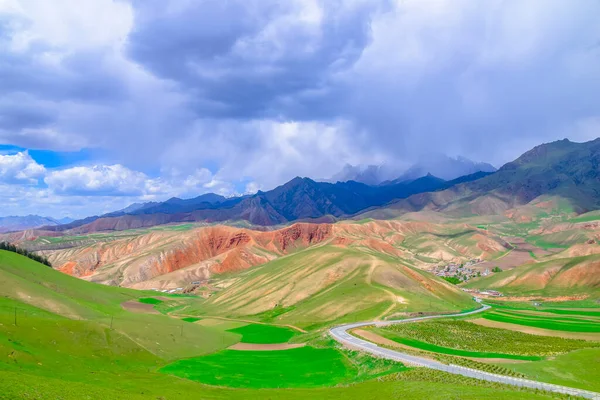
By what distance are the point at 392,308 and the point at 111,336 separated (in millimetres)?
84504

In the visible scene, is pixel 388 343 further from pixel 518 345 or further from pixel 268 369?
pixel 518 345

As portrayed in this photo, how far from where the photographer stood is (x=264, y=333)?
128 m

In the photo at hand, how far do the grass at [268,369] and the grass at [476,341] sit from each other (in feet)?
63.6

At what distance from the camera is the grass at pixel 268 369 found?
7081 cm

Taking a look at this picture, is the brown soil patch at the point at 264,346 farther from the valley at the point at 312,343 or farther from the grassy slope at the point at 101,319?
the grassy slope at the point at 101,319

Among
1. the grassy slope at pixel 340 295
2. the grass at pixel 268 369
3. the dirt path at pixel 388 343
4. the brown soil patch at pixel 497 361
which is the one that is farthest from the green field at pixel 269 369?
the grassy slope at pixel 340 295

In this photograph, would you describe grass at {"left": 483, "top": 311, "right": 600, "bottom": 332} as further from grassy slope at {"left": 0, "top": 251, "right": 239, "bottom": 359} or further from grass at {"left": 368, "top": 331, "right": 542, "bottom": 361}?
grassy slope at {"left": 0, "top": 251, "right": 239, "bottom": 359}

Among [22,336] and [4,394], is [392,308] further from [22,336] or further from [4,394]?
[4,394]

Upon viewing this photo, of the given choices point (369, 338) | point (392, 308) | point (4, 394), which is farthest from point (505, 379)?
point (392, 308)

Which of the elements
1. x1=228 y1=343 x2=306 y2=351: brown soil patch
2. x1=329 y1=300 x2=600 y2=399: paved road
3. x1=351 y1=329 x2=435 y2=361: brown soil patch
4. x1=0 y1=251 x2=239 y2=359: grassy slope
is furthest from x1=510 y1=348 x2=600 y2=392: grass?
x1=0 y1=251 x2=239 y2=359: grassy slope

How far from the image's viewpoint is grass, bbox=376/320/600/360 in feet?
271

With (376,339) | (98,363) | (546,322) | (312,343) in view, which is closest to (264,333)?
(312,343)

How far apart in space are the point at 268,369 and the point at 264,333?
46707 millimetres

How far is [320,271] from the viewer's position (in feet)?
609
